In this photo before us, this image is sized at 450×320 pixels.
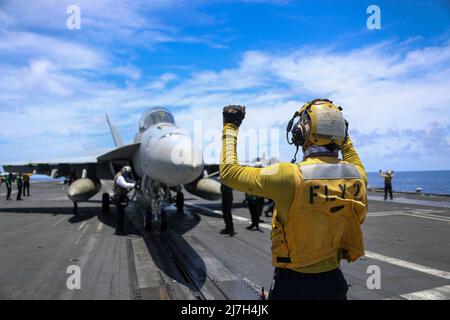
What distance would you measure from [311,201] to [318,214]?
0.10 m

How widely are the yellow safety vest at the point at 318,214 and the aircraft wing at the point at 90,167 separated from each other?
30.8 feet

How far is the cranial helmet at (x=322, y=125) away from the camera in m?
2.38

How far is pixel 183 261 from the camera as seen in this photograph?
6816 mm

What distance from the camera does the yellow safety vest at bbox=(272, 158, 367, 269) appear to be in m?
2.21

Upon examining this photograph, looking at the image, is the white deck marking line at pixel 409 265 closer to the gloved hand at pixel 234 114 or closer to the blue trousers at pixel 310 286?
the blue trousers at pixel 310 286

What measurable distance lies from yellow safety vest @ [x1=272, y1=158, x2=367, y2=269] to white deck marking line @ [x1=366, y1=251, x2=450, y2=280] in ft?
15.6

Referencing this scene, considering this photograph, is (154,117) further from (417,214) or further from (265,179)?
(417,214)

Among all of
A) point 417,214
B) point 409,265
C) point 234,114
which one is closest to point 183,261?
point 409,265

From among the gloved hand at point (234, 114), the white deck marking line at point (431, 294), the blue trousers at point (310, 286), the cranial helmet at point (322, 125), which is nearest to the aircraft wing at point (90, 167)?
the white deck marking line at point (431, 294)

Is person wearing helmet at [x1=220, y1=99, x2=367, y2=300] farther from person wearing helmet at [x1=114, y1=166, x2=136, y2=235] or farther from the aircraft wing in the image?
the aircraft wing

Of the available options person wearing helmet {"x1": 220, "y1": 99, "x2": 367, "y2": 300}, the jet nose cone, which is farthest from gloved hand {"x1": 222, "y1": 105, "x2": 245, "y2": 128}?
the jet nose cone
